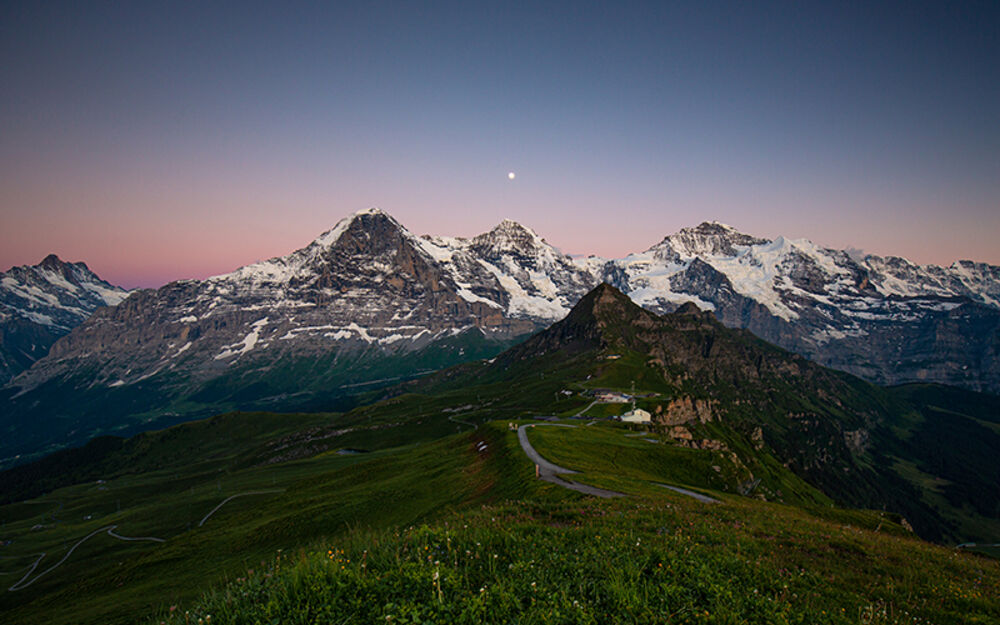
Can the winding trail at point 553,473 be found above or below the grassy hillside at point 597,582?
below

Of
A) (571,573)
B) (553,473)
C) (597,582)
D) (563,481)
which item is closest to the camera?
(597,582)

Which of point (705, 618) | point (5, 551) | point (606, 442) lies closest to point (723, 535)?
point (705, 618)

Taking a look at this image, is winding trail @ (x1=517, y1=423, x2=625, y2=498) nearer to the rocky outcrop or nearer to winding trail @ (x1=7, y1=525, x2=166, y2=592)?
the rocky outcrop

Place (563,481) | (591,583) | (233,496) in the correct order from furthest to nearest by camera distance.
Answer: (233,496)
(563,481)
(591,583)

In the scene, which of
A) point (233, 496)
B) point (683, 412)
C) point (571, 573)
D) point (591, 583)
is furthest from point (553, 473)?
point (683, 412)

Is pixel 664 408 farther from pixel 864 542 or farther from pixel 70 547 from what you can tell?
pixel 70 547

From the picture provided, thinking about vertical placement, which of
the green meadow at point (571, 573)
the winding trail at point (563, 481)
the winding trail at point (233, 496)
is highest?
the green meadow at point (571, 573)

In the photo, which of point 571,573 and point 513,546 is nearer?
point 571,573

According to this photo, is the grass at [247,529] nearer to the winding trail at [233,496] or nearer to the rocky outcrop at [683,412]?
the winding trail at [233,496]

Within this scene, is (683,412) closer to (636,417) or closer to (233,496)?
(636,417)

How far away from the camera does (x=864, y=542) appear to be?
1975 centimetres

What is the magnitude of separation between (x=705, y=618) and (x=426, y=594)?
19.3 ft

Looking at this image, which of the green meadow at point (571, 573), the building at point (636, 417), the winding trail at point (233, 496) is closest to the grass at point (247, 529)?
the green meadow at point (571, 573)

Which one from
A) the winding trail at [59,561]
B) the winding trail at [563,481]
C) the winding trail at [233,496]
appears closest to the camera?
the winding trail at [563,481]
